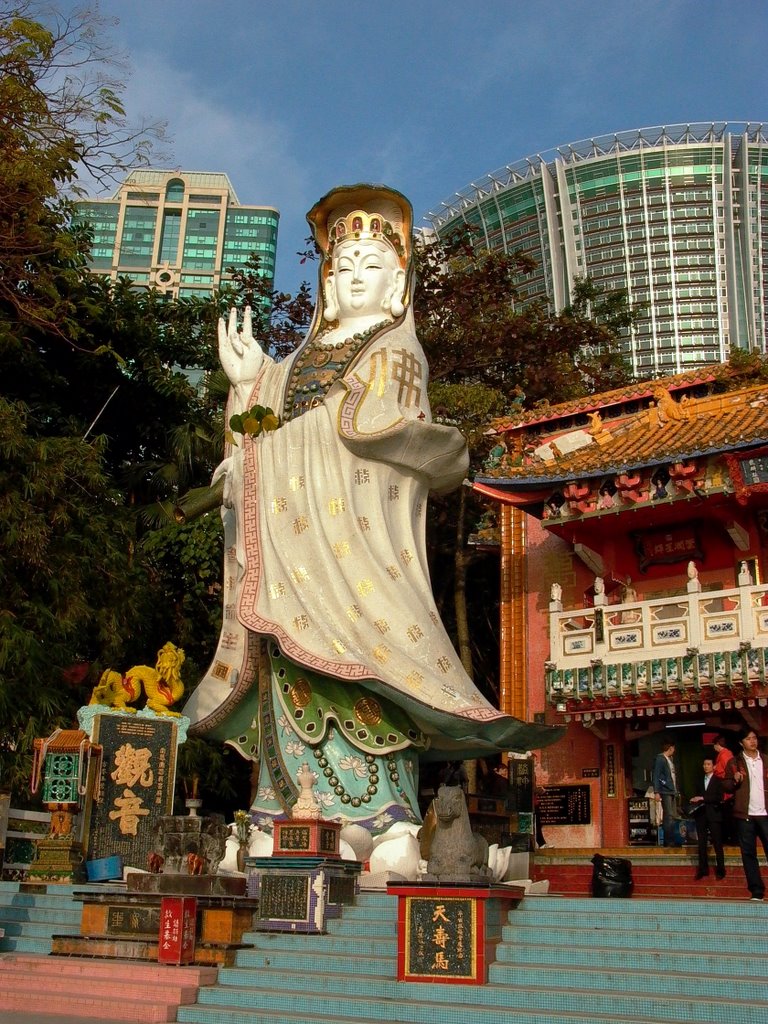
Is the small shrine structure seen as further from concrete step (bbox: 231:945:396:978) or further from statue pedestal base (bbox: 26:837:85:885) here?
concrete step (bbox: 231:945:396:978)

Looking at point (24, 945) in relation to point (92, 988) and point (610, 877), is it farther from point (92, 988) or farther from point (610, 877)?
point (610, 877)

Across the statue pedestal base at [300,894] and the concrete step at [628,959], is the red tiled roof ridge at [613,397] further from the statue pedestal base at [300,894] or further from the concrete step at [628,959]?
the concrete step at [628,959]

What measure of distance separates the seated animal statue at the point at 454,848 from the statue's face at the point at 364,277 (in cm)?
605

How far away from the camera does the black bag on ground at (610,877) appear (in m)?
10.1

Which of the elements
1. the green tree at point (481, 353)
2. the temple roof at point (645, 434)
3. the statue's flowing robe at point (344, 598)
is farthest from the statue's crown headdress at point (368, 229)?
the green tree at point (481, 353)

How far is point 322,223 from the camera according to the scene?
12414 millimetres

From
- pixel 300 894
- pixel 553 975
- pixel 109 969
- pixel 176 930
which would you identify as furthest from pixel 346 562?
pixel 553 975

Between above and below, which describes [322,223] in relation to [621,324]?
below

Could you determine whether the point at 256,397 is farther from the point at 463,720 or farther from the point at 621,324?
the point at 621,324

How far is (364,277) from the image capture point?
39.2 feet

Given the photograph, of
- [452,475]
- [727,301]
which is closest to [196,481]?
[452,475]

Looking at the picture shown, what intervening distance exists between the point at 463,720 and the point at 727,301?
43802mm

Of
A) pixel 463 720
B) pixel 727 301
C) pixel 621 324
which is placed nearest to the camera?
pixel 463 720

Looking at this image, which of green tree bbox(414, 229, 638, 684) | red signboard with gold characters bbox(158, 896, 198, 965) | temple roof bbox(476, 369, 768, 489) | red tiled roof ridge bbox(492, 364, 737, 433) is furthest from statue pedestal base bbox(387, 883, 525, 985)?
green tree bbox(414, 229, 638, 684)
